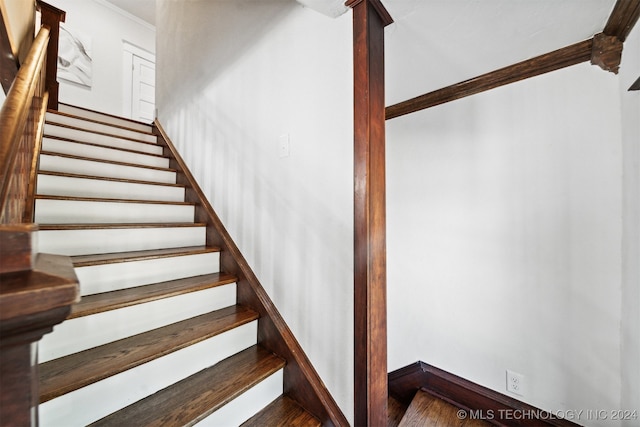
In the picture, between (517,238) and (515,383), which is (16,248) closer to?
(517,238)

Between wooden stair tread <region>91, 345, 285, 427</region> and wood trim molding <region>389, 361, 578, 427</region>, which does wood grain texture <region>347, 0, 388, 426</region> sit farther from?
wood trim molding <region>389, 361, 578, 427</region>

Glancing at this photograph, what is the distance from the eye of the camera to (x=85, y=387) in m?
0.92

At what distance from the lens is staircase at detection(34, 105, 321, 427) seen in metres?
0.98

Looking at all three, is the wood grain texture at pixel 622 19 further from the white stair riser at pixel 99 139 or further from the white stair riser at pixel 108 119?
the white stair riser at pixel 108 119

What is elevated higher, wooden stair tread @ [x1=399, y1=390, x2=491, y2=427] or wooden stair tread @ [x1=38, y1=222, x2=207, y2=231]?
wooden stair tread @ [x1=38, y1=222, x2=207, y2=231]

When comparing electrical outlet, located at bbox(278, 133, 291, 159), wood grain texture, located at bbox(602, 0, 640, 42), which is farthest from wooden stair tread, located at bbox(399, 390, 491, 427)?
wood grain texture, located at bbox(602, 0, 640, 42)

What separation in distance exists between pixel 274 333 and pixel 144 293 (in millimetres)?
665

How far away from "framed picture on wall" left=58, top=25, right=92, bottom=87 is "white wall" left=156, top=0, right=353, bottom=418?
9.71ft

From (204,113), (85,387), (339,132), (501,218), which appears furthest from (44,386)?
(501,218)

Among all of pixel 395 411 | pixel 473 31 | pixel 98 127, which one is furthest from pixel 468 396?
pixel 98 127

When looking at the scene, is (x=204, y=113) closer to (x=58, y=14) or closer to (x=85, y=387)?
(x=85, y=387)

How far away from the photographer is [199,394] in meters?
1.09

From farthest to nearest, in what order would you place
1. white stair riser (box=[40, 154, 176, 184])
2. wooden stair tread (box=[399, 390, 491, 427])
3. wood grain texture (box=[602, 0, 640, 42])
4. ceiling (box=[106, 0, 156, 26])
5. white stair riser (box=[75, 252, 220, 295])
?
1. ceiling (box=[106, 0, 156, 26])
2. white stair riser (box=[40, 154, 176, 184])
3. wooden stair tread (box=[399, 390, 491, 427])
4. white stair riser (box=[75, 252, 220, 295])
5. wood grain texture (box=[602, 0, 640, 42])

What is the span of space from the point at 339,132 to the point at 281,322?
0.98 m
